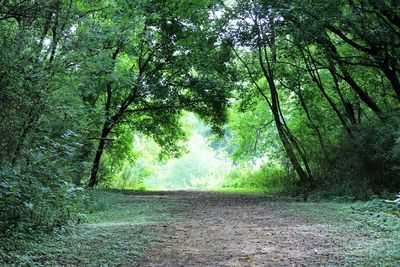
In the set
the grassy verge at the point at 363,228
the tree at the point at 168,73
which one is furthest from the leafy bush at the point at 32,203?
the tree at the point at 168,73

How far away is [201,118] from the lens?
2041cm

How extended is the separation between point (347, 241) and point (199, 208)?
553cm

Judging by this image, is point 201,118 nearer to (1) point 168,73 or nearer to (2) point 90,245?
(1) point 168,73

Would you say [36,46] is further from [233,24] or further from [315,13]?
[233,24]

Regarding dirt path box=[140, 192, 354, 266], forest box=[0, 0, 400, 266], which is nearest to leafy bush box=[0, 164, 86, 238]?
forest box=[0, 0, 400, 266]

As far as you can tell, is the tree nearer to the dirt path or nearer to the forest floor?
the forest floor

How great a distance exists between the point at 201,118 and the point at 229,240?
14220 millimetres

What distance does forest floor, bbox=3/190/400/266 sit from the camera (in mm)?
5039

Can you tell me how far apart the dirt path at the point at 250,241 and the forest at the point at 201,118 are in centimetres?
4

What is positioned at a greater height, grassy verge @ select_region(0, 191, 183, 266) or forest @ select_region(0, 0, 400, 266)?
forest @ select_region(0, 0, 400, 266)

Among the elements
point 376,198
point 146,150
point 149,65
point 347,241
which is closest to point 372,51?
point 376,198

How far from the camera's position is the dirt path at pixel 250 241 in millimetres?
5148

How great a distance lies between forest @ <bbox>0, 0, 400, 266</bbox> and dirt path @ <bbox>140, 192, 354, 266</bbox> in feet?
0.14

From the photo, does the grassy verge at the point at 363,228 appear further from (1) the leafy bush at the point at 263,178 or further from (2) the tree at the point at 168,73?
(2) the tree at the point at 168,73
